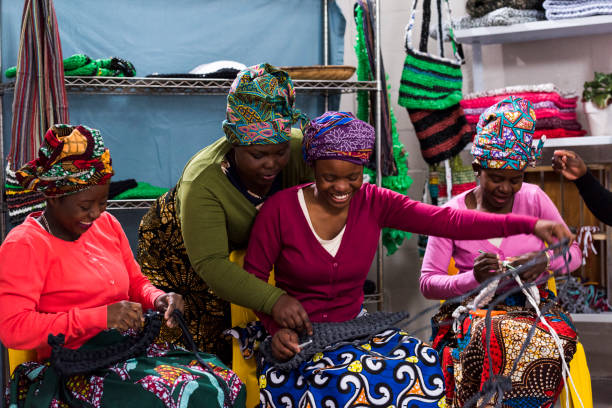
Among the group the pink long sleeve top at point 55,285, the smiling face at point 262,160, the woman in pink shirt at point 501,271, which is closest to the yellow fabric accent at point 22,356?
the pink long sleeve top at point 55,285

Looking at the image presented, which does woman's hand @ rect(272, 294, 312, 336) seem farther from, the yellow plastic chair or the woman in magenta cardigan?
the yellow plastic chair

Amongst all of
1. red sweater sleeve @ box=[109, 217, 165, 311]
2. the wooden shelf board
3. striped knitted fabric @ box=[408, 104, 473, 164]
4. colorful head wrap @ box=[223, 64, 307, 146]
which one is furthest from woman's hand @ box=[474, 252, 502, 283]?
the wooden shelf board

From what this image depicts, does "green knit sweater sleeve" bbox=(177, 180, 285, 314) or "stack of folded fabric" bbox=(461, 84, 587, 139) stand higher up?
"stack of folded fabric" bbox=(461, 84, 587, 139)

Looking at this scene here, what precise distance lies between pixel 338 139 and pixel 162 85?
1591 millimetres

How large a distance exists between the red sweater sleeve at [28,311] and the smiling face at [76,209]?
0.36ft

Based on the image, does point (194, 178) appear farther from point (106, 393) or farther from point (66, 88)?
→ point (66, 88)

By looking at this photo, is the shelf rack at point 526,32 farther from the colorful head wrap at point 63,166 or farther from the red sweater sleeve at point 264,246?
the colorful head wrap at point 63,166

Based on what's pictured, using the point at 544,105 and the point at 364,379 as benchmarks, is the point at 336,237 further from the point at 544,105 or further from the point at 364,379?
the point at 544,105

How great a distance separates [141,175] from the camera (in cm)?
363

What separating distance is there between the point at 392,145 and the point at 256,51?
966mm

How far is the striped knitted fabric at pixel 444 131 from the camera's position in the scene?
333 centimetres

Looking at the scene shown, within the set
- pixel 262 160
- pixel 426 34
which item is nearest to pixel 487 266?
pixel 262 160

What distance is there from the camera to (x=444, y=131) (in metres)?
3.34

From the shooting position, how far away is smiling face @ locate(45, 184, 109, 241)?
177cm
